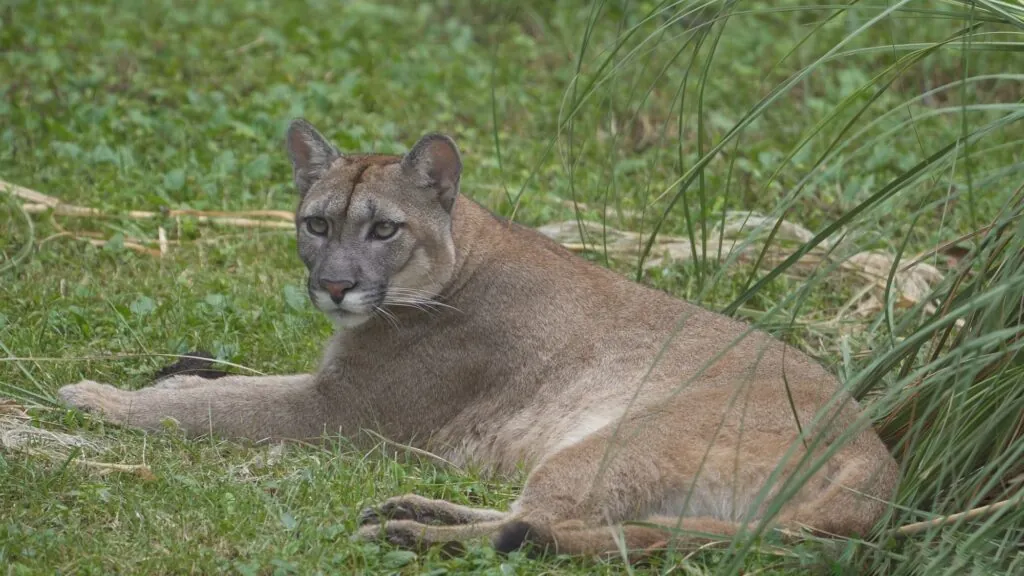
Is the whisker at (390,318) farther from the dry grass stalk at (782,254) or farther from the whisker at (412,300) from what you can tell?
the dry grass stalk at (782,254)

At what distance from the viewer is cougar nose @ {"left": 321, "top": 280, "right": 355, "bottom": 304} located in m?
5.49

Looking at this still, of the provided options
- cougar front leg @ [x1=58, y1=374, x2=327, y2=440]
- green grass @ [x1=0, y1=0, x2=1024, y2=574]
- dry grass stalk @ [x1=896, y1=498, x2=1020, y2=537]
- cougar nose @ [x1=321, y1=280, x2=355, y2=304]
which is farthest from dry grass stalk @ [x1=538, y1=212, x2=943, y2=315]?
dry grass stalk @ [x1=896, y1=498, x2=1020, y2=537]

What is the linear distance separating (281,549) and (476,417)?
4.43 ft

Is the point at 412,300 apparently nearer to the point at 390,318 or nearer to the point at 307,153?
the point at 390,318

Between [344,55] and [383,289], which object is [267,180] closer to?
[344,55]

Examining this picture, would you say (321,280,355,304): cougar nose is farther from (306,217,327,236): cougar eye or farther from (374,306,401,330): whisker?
(306,217,327,236): cougar eye

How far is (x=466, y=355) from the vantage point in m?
5.71

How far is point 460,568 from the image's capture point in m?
4.47

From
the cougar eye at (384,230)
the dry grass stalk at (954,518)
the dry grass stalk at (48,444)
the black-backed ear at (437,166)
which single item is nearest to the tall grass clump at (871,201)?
the dry grass stalk at (954,518)

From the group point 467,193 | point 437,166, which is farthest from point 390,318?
point 467,193

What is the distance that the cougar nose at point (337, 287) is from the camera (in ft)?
18.0

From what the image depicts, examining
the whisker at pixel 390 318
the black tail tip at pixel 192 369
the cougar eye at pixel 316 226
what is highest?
the cougar eye at pixel 316 226

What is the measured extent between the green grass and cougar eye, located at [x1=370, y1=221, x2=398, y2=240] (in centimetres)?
81

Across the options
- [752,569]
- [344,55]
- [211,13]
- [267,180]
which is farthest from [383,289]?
[211,13]
